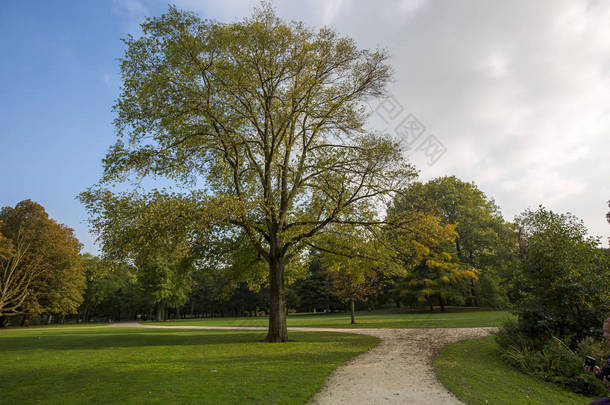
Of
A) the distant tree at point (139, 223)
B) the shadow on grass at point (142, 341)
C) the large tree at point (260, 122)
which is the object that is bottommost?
the shadow on grass at point (142, 341)

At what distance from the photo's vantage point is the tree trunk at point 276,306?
1591 cm

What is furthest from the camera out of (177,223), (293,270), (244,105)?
(293,270)

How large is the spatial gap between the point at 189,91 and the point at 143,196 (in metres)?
5.04

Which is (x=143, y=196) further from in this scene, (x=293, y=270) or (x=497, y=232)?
(x=497, y=232)

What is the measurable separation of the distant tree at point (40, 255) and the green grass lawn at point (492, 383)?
4031cm

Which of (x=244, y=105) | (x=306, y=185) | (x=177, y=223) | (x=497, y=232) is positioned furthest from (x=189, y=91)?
(x=497, y=232)

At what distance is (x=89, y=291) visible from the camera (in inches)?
2505

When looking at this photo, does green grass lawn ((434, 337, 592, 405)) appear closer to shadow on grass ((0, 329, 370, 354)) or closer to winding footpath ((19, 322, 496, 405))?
winding footpath ((19, 322, 496, 405))

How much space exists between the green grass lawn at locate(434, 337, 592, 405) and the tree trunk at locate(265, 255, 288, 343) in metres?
7.54

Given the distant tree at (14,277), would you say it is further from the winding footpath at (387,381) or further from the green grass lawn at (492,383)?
the green grass lawn at (492,383)

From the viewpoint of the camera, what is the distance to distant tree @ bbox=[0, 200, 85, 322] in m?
37.4

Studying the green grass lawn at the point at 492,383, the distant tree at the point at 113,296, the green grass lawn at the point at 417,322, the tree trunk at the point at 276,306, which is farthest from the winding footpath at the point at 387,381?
the distant tree at the point at 113,296

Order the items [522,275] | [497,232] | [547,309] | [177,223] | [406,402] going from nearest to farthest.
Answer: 1. [406,402]
2. [547,309]
3. [522,275]
4. [177,223]
5. [497,232]

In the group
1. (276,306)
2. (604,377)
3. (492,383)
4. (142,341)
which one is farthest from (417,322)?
(604,377)
